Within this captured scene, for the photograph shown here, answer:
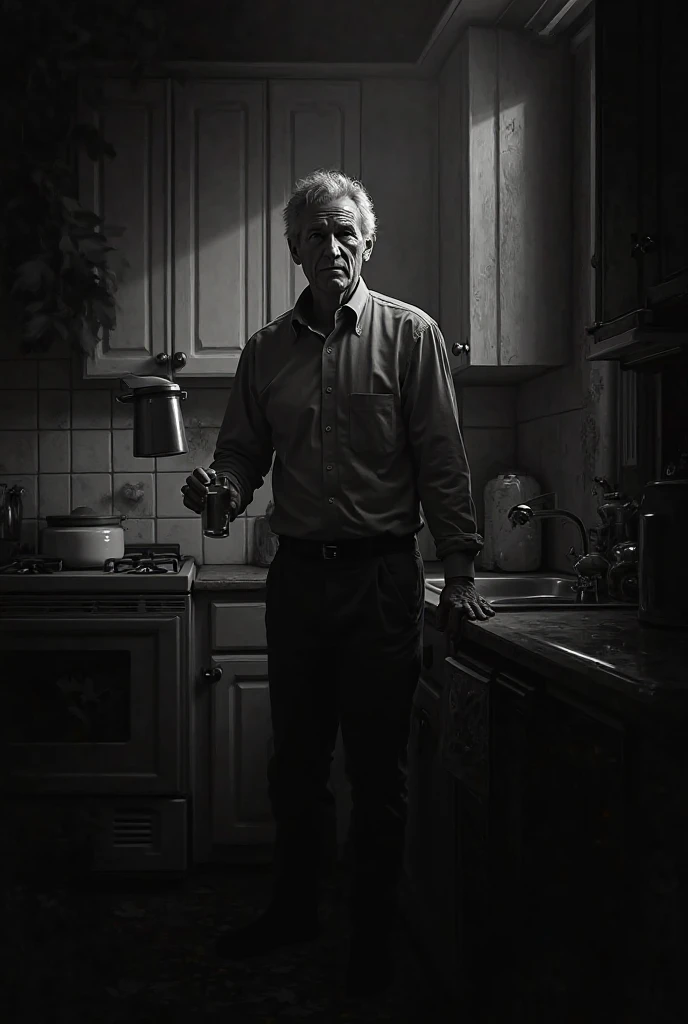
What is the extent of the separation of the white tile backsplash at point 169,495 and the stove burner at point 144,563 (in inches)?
8.9

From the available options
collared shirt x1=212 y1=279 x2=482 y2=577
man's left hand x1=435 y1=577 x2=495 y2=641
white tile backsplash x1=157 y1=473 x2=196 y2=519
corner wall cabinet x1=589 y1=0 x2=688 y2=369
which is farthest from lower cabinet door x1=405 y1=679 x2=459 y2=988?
white tile backsplash x1=157 y1=473 x2=196 y2=519

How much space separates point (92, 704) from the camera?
105 inches

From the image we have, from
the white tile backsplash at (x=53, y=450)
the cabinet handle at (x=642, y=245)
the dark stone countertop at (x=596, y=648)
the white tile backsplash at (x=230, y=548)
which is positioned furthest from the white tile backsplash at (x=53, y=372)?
the cabinet handle at (x=642, y=245)

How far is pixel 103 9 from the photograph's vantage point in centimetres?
281

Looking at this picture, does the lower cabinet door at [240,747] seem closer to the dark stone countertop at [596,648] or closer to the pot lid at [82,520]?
the pot lid at [82,520]

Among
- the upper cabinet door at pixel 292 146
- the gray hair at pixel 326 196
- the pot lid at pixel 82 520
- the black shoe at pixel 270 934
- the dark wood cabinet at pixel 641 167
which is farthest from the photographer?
the upper cabinet door at pixel 292 146

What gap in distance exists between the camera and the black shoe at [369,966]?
6.47ft

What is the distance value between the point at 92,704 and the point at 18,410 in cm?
110

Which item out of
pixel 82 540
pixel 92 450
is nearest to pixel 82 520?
pixel 82 540

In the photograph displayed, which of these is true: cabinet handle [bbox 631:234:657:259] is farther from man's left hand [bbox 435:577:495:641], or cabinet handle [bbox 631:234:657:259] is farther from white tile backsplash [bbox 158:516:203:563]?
white tile backsplash [bbox 158:516:203:563]

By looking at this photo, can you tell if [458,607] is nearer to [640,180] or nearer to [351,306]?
[351,306]

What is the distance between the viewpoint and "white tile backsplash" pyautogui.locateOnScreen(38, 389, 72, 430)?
3209 mm

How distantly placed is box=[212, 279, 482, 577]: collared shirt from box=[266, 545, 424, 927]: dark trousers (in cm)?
9

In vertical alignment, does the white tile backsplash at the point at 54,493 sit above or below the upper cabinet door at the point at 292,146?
below
